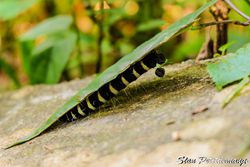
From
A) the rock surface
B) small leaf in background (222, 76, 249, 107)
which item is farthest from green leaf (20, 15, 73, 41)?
small leaf in background (222, 76, 249, 107)

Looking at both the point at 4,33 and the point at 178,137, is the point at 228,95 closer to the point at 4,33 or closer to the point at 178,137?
the point at 178,137

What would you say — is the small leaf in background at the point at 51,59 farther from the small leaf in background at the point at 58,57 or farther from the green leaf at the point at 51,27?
the green leaf at the point at 51,27

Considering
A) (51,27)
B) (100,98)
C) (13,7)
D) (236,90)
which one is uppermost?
(13,7)

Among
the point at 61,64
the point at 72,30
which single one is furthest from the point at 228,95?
the point at 72,30

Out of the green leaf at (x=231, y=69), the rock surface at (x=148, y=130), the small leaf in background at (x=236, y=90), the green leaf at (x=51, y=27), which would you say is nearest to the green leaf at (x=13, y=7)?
the green leaf at (x=51, y=27)

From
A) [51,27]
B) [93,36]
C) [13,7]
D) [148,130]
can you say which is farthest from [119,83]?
[93,36]

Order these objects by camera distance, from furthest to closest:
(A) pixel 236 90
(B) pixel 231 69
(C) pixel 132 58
Answer: (C) pixel 132 58, (B) pixel 231 69, (A) pixel 236 90

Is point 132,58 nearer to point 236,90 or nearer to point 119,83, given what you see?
point 119,83
